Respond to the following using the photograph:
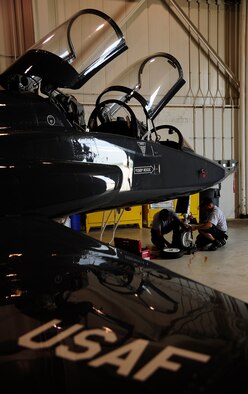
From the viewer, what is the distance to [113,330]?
138 cm

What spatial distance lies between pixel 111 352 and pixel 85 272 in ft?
2.73

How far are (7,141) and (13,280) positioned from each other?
174 centimetres

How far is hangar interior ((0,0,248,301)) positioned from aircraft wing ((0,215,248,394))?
331 inches

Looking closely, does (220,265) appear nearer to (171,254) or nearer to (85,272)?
(171,254)

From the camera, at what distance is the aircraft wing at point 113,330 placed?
1.09 meters

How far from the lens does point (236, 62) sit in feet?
41.9

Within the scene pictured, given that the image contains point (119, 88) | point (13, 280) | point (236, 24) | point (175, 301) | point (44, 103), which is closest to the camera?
point (175, 301)

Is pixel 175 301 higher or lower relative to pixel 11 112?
lower

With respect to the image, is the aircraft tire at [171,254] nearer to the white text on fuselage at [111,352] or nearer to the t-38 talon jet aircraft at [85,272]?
the t-38 talon jet aircraft at [85,272]

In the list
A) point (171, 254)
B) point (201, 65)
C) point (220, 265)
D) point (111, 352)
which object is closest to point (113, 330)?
point (111, 352)

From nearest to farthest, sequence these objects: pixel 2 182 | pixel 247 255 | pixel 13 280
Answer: pixel 13 280 < pixel 2 182 < pixel 247 255

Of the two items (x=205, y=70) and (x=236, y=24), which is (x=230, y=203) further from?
(x=236, y=24)

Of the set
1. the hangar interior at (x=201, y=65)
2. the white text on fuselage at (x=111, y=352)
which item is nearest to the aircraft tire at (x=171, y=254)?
the hangar interior at (x=201, y=65)

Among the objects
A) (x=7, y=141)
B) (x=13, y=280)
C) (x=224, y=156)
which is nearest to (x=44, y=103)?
(x=7, y=141)
